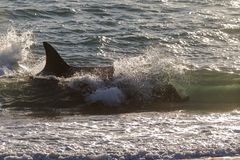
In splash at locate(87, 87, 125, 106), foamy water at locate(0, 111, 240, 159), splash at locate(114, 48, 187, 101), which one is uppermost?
splash at locate(114, 48, 187, 101)

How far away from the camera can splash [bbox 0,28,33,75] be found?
563 inches

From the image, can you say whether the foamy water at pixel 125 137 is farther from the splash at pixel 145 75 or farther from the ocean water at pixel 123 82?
the splash at pixel 145 75

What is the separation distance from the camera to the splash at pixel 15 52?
46.9 ft

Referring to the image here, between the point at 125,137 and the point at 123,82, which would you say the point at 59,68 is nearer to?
the point at 123,82

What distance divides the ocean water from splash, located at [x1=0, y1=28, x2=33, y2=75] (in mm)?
36

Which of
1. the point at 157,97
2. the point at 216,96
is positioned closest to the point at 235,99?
the point at 216,96

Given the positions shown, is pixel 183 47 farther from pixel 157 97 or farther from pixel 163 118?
pixel 163 118

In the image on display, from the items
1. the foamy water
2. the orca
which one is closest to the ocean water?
the foamy water

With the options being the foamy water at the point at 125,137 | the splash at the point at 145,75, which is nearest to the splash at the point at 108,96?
the splash at the point at 145,75

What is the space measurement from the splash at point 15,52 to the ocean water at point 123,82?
0.04 m

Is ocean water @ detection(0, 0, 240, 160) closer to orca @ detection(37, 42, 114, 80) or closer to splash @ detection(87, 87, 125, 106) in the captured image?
splash @ detection(87, 87, 125, 106)

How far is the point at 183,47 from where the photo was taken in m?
15.9

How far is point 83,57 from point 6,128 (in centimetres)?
641

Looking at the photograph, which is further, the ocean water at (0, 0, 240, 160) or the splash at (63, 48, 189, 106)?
the splash at (63, 48, 189, 106)
